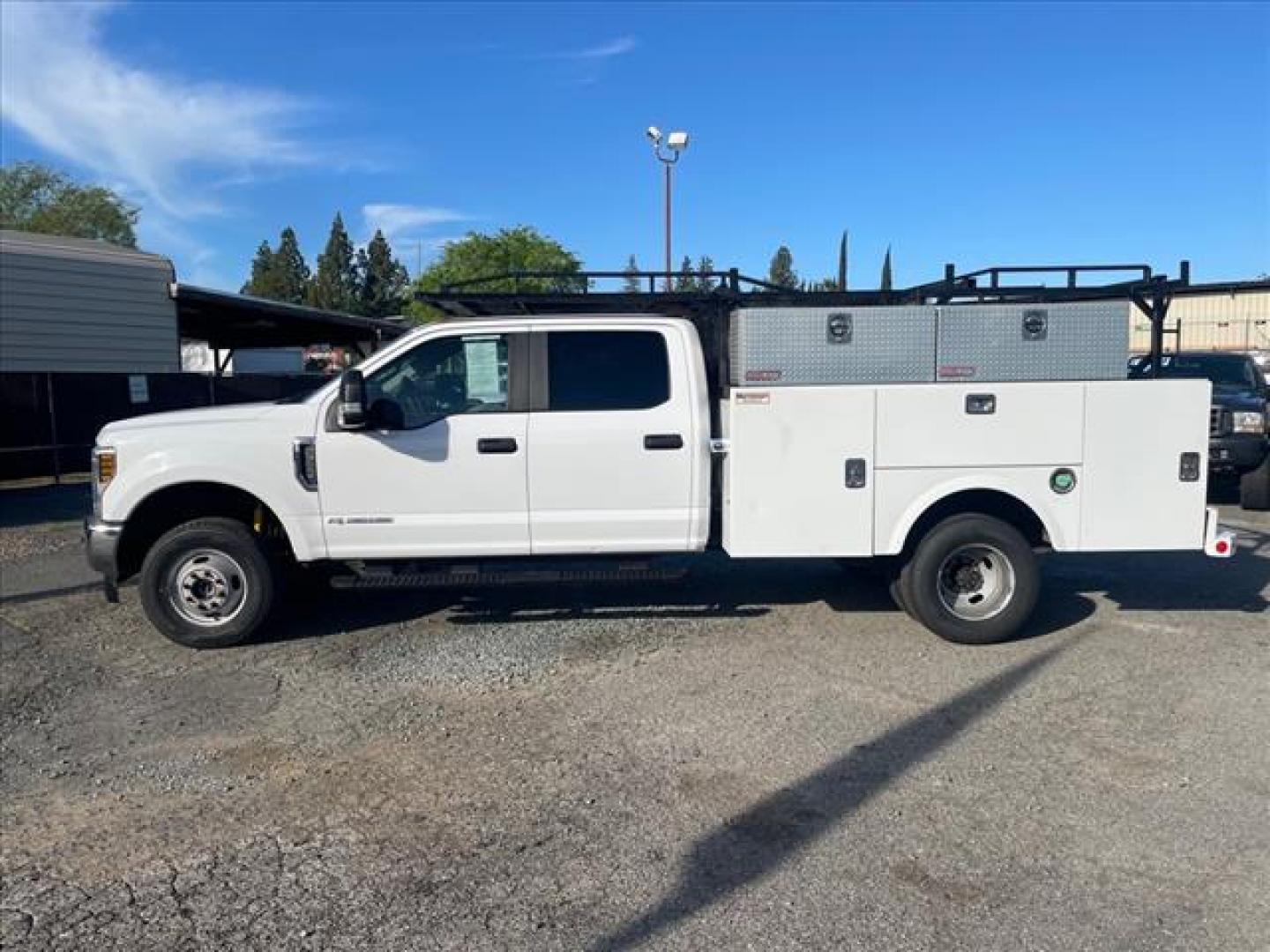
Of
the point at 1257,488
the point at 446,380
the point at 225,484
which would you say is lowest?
the point at 1257,488

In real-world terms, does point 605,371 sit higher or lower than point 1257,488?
higher

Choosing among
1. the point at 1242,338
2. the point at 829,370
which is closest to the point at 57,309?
the point at 829,370

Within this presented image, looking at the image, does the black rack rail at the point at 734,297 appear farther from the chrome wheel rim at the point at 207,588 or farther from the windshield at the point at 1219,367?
the windshield at the point at 1219,367

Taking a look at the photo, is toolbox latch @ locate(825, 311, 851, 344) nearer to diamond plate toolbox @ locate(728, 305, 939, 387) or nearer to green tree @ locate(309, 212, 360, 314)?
diamond plate toolbox @ locate(728, 305, 939, 387)

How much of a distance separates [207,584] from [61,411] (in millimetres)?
11771

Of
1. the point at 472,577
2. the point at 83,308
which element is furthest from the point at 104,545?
the point at 83,308

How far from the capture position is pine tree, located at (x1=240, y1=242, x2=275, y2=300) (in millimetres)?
89125

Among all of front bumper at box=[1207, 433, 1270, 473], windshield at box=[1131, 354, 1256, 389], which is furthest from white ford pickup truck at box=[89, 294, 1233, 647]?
windshield at box=[1131, 354, 1256, 389]

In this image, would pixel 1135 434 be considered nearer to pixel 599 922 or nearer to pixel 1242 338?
pixel 599 922

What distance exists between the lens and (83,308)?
58.7 ft

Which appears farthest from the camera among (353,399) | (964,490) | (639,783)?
(964,490)

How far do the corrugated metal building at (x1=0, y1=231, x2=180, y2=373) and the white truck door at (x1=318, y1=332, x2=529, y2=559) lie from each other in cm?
1408

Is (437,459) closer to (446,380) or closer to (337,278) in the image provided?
(446,380)

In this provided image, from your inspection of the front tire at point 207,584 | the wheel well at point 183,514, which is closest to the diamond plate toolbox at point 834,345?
the wheel well at point 183,514
